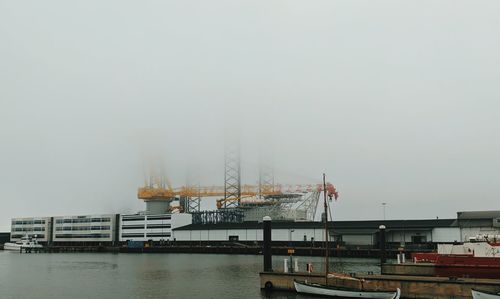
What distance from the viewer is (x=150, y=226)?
140125 millimetres

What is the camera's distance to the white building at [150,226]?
13675 centimetres

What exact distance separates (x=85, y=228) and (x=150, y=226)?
25.7 meters

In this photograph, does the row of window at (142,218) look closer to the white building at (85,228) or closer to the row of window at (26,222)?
the white building at (85,228)

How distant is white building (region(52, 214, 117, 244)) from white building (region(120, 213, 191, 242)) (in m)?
3.96

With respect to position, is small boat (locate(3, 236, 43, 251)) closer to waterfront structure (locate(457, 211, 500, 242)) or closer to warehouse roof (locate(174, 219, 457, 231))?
warehouse roof (locate(174, 219, 457, 231))

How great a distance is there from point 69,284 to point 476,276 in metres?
37.4

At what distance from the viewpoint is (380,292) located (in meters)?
32.9

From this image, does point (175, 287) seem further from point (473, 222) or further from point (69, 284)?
point (473, 222)

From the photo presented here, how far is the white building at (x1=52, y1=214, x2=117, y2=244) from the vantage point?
485ft

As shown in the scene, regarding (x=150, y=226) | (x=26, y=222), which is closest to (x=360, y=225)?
(x=150, y=226)

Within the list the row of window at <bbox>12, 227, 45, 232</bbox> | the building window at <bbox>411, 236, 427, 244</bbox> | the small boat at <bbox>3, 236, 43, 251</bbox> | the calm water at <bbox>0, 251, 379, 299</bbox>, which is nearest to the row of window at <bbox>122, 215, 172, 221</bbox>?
the small boat at <bbox>3, 236, 43, 251</bbox>

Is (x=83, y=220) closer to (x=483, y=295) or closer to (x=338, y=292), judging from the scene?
(x=338, y=292)

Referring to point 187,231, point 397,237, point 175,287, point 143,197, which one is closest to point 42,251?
point 143,197

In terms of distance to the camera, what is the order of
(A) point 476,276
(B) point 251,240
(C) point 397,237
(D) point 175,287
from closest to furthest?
(A) point 476,276 < (D) point 175,287 < (C) point 397,237 < (B) point 251,240
